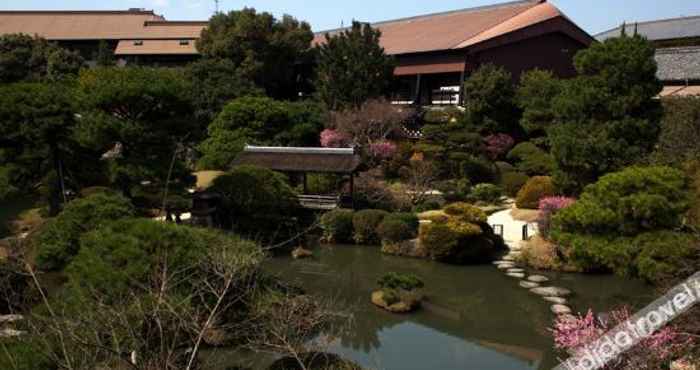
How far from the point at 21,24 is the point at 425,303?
1561 inches

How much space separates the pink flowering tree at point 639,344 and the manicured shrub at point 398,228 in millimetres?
7845

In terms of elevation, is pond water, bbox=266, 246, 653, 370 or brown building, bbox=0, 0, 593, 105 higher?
brown building, bbox=0, 0, 593, 105

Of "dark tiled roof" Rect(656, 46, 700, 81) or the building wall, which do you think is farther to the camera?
the building wall

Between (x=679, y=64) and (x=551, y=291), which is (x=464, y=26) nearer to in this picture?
(x=679, y=64)

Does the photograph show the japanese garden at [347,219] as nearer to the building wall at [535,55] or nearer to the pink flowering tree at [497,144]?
the pink flowering tree at [497,144]

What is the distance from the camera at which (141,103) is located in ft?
51.5

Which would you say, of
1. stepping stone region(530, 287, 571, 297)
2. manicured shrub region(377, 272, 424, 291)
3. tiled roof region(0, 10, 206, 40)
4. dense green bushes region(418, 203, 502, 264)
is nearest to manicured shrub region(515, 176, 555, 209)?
dense green bushes region(418, 203, 502, 264)

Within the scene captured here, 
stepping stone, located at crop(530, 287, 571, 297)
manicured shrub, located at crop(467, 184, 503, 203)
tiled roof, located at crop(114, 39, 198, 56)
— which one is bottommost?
stepping stone, located at crop(530, 287, 571, 297)

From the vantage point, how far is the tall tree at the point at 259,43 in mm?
29609

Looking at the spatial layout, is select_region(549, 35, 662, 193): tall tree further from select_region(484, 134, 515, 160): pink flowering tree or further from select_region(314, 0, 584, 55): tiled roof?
select_region(314, 0, 584, 55): tiled roof

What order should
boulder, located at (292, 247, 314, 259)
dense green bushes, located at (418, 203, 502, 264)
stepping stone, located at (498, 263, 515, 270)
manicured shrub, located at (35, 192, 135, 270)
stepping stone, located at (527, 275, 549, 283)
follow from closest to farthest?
manicured shrub, located at (35, 192, 135, 270) → stepping stone, located at (527, 275, 549, 283) → stepping stone, located at (498, 263, 515, 270) → dense green bushes, located at (418, 203, 502, 264) → boulder, located at (292, 247, 314, 259)

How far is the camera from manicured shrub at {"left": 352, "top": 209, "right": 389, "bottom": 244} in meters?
17.5

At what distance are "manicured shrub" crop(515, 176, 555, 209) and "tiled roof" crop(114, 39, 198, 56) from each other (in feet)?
80.7

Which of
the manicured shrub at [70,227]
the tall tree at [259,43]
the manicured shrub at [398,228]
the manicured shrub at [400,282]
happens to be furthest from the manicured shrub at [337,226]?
the tall tree at [259,43]
